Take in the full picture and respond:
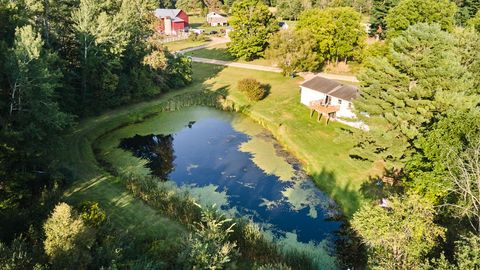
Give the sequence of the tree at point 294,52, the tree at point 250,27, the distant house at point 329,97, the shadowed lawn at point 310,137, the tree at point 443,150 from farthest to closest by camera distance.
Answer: the tree at point 250,27 → the tree at point 294,52 → the distant house at point 329,97 → the shadowed lawn at point 310,137 → the tree at point 443,150

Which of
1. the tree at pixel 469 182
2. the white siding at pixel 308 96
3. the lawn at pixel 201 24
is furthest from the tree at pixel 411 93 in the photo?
the lawn at pixel 201 24

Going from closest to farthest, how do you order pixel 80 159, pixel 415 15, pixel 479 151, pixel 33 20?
pixel 479 151 < pixel 80 159 < pixel 33 20 < pixel 415 15

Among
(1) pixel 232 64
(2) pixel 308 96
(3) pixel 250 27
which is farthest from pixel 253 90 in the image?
(3) pixel 250 27

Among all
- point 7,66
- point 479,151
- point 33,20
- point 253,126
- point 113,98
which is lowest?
point 253,126

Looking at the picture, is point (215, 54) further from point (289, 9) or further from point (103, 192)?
point (103, 192)

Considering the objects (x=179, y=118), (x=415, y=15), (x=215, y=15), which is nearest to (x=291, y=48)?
(x=415, y=15)

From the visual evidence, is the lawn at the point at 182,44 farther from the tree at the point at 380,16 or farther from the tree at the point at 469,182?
the tree at the point at 469,182

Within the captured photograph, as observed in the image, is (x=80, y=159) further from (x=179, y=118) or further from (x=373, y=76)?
(x=373, y=76)
